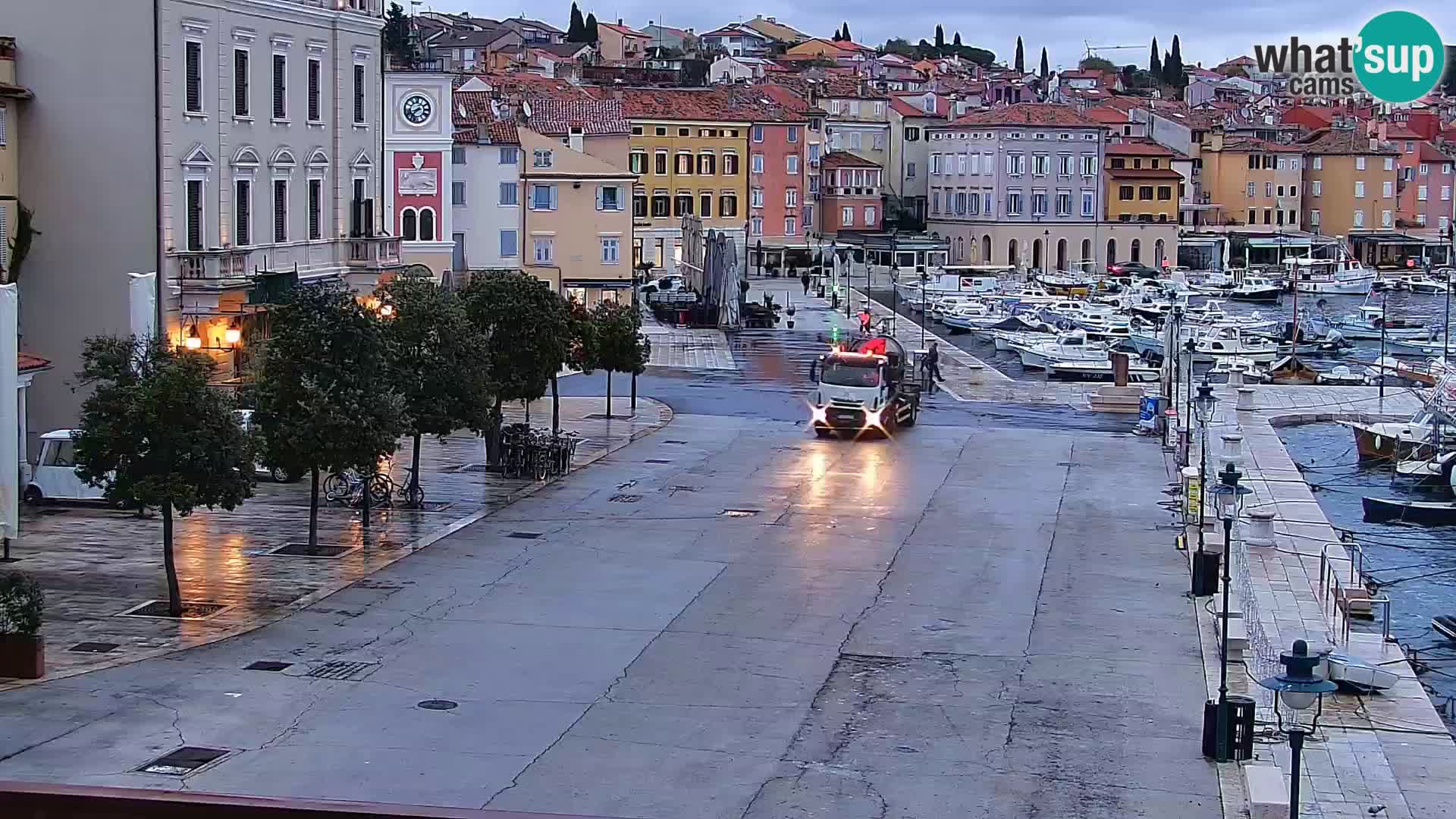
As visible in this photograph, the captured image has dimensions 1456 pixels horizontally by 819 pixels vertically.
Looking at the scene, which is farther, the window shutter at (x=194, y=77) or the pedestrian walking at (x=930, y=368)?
the pedestrian walking at (x=930, y=368)

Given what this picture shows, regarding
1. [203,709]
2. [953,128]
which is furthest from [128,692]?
[953,128]

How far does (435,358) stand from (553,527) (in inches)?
132

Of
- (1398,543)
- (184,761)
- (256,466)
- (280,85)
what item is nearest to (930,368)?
(1398,543)

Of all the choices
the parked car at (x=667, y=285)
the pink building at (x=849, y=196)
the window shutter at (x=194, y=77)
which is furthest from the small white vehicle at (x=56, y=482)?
the pink building at (x=849, y=196)

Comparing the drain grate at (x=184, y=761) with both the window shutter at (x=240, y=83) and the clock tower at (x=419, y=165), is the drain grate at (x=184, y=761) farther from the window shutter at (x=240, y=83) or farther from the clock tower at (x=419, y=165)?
the clock tower at (x=419, y=165)

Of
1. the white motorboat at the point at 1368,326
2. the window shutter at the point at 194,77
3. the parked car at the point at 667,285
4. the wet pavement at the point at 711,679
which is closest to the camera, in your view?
the wet pavement at the point at 711,679

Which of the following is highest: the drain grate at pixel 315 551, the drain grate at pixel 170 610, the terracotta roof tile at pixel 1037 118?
the terracotta roof tile at pixel 1037 118

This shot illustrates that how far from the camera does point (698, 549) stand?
29.5m

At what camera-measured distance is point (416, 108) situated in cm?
5612

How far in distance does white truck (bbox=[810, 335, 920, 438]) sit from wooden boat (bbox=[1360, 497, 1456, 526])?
11357mm

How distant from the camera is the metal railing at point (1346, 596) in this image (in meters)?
25.5

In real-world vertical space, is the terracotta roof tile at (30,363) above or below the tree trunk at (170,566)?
above

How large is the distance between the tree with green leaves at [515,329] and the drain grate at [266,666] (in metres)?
14.9

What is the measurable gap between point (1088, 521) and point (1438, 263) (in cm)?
12309
